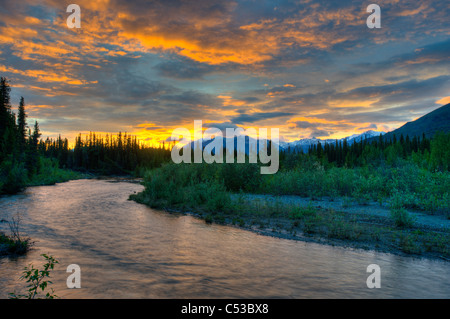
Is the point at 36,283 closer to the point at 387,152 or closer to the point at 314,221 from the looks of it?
the point at 314,221

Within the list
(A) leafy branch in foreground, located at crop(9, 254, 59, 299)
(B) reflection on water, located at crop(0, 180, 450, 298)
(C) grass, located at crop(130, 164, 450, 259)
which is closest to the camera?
(A) leafy branch in foreground, located at crop(9, 254, 59, 299)

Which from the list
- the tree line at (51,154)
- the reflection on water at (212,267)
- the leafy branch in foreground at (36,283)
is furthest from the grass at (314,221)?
the tree line at (51,154)

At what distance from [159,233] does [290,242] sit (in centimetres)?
713

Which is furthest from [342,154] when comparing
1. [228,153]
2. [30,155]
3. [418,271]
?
Answer: [418,271]

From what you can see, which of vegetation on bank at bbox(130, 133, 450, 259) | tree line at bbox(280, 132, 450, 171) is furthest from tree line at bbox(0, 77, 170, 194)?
tree line at bbox(280, 132, 450, 171)

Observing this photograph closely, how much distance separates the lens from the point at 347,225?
1405 centimetres

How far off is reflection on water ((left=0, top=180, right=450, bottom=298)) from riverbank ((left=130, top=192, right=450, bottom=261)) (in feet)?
3.07

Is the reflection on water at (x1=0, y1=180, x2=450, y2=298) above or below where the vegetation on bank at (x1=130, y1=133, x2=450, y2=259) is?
below

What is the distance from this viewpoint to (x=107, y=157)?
128m

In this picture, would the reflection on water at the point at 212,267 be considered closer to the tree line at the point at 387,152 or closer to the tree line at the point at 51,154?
the tree line at the point at 51,154

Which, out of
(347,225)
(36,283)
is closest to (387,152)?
(347,225)

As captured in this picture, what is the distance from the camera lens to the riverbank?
37.9ft

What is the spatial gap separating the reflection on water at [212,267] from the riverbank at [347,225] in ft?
3.07

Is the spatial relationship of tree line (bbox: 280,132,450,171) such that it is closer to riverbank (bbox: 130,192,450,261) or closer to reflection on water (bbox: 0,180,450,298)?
riverbank (bbox: 130,192,450,261)
